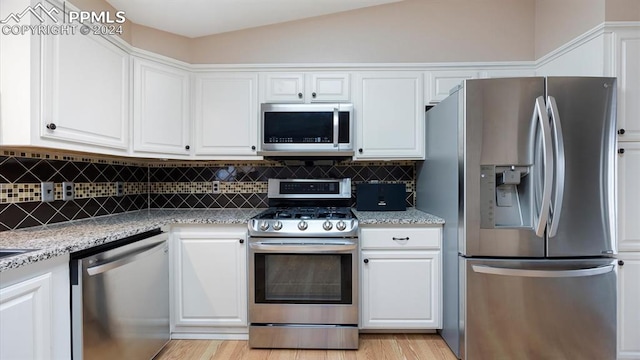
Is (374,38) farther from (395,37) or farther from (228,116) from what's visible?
(228,116)

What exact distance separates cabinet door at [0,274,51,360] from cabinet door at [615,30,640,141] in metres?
3.05

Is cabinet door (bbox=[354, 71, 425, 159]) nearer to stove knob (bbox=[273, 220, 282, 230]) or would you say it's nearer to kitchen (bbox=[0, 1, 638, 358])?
kitchen (bbox=[0, 1, 638, 358])

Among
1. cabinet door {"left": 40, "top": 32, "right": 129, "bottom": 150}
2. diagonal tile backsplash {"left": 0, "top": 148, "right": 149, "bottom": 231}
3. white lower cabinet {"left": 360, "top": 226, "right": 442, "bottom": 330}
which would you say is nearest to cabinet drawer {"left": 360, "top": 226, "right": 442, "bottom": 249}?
white lower cabinet {"left": 360, "top": 226, "right": 442, "bottom": 330}

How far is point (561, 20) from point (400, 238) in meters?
1.95

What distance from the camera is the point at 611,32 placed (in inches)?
69.0

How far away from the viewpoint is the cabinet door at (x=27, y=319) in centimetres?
105

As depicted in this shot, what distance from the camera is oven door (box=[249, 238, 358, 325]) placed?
1980mm

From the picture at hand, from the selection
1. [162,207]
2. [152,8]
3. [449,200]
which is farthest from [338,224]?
[152,8]

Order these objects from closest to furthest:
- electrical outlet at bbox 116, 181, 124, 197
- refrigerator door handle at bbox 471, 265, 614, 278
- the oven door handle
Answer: refrigerator door handle at bbox 471, 265, 614, 278, the oven door handle, electrical outlet at bbox 116, 181, 124, 197

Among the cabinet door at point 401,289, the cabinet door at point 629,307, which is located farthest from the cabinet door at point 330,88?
the cabinet door at point 629,307

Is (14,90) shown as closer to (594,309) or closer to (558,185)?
(558,185)

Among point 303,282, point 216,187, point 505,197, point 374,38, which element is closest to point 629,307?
point 505,197

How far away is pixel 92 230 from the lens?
1630 mm

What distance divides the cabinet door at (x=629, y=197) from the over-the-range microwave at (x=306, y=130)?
165 cm
